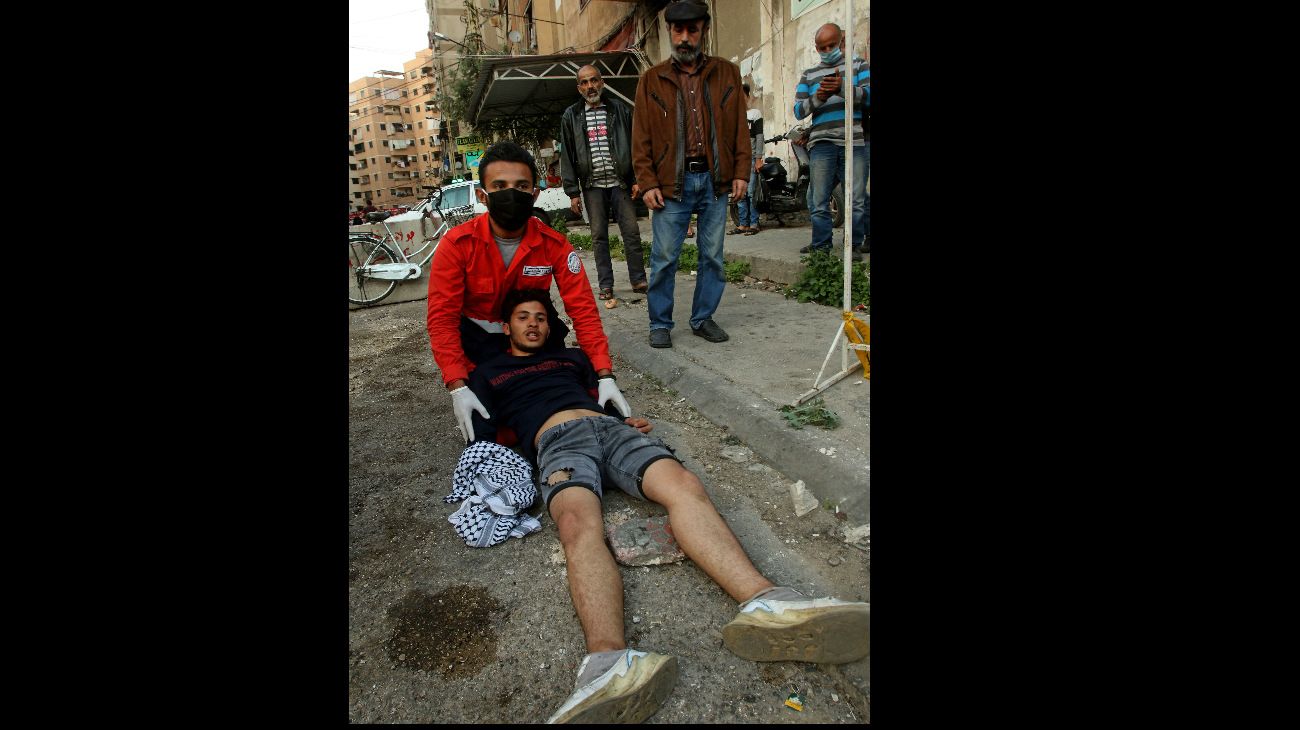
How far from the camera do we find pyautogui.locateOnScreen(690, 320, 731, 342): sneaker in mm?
3939

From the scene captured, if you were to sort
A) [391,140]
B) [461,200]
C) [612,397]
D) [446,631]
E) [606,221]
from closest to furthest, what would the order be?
[446,631]
[612,397]
[606,221]
[461,200]
[391,140]

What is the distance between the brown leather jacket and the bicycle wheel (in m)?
4.34

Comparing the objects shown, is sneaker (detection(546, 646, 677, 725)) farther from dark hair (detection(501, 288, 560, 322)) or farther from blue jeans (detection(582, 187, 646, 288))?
blue jeans (detection(582, 187, 646, 288))

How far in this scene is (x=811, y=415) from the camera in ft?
8.60

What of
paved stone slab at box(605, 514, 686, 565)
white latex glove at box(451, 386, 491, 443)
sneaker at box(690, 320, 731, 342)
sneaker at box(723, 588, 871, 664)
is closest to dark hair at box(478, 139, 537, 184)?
white latex glove at box(451, 386, 491, 443)

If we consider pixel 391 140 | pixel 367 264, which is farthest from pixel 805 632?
pixel 391 140

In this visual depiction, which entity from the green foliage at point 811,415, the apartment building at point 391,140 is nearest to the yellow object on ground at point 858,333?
the green foliage at point 811,415

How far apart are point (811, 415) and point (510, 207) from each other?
1.52 meters

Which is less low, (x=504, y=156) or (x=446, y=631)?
(x=504, y=156)

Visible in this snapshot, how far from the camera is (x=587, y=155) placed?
17.6ft

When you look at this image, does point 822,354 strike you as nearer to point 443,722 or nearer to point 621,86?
point 443,722

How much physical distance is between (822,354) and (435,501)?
2079 mm

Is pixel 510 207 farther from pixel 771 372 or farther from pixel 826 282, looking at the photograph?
pixel 826 282
